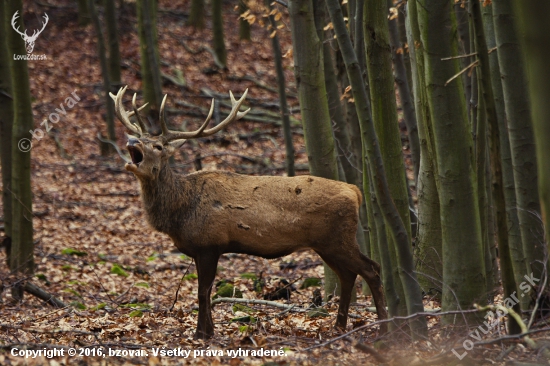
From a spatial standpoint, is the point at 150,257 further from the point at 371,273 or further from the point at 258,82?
the point at 258,82

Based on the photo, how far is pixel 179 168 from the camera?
1711 centimetres

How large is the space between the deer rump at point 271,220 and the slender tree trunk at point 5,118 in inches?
160

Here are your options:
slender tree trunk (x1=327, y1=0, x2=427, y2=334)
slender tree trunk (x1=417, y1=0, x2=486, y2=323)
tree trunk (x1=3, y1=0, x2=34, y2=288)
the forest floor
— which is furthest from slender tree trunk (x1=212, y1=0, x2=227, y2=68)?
slender tree trunk (x1=417, y1=0, x2=486, y2=323)

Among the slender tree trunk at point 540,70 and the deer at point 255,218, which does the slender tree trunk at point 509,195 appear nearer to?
the deer at point 255,218

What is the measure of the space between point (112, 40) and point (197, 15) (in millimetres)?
6557

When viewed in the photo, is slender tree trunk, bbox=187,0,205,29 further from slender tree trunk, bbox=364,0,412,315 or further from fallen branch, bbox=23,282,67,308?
slender tree trunk, bbox=364,0,412,315

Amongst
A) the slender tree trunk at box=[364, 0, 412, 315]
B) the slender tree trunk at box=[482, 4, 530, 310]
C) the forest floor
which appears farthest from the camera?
the slender tree trunk at box=[364, 0, 412, 315]

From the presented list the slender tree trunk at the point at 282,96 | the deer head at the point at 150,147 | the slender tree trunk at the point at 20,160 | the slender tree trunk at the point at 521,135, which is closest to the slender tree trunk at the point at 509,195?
the slender tree trunk at the point at 521,135

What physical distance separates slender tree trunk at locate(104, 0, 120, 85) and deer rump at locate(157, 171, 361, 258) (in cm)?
1369

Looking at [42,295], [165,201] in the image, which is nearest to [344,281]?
[165,201]

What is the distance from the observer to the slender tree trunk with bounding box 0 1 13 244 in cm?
996

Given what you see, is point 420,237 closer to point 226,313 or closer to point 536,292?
point 226,313

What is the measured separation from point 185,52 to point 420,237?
56.7 feet

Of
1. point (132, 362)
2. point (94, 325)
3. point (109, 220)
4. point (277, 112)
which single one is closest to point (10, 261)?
point (94, 325)
